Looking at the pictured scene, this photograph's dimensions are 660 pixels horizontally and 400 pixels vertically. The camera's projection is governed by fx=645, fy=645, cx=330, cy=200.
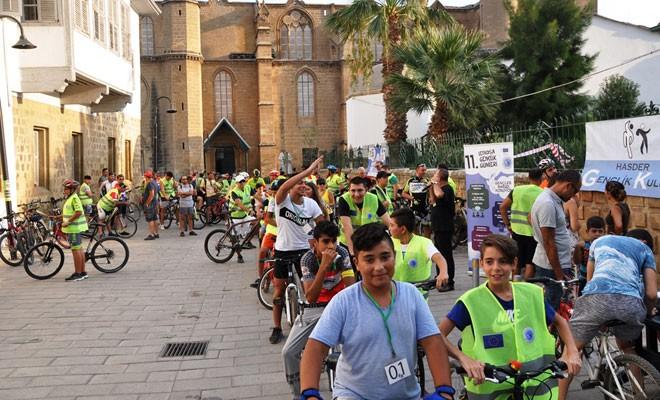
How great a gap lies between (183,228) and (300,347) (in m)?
14.5

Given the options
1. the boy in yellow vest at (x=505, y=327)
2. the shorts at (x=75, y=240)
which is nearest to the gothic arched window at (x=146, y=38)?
the shorts at (x=75, y=240)

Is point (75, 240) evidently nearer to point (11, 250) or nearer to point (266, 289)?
point (11, 250)

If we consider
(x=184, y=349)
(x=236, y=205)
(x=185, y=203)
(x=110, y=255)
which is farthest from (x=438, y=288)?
(x=185, y=203)

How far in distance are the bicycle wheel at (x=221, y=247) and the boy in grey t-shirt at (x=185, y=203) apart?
15.5 feet

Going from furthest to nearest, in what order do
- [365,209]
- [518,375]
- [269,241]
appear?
[269,241], [365,209], [518,375]

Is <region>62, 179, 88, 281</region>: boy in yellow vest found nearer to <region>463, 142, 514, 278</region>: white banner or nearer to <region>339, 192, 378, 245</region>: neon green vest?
<region>339, 192, 378, 245</region>: neon green vest

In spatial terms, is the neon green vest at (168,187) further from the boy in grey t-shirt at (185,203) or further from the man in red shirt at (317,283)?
the man in red shirt at (317,283)

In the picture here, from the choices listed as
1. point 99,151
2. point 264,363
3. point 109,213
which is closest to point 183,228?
point 109,213

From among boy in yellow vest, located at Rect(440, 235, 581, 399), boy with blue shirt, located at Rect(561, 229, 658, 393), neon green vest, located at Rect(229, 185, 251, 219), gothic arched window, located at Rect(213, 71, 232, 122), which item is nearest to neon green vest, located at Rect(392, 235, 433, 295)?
boy with blue shirt, located at Rect(561, 229, 658, 393)

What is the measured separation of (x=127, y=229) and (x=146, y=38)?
3646 cm

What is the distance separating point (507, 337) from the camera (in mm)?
3256

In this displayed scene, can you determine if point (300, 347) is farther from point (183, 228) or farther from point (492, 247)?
point (183, 228)

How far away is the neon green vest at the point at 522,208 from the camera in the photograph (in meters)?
7.48

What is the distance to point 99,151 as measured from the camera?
22875 mm
